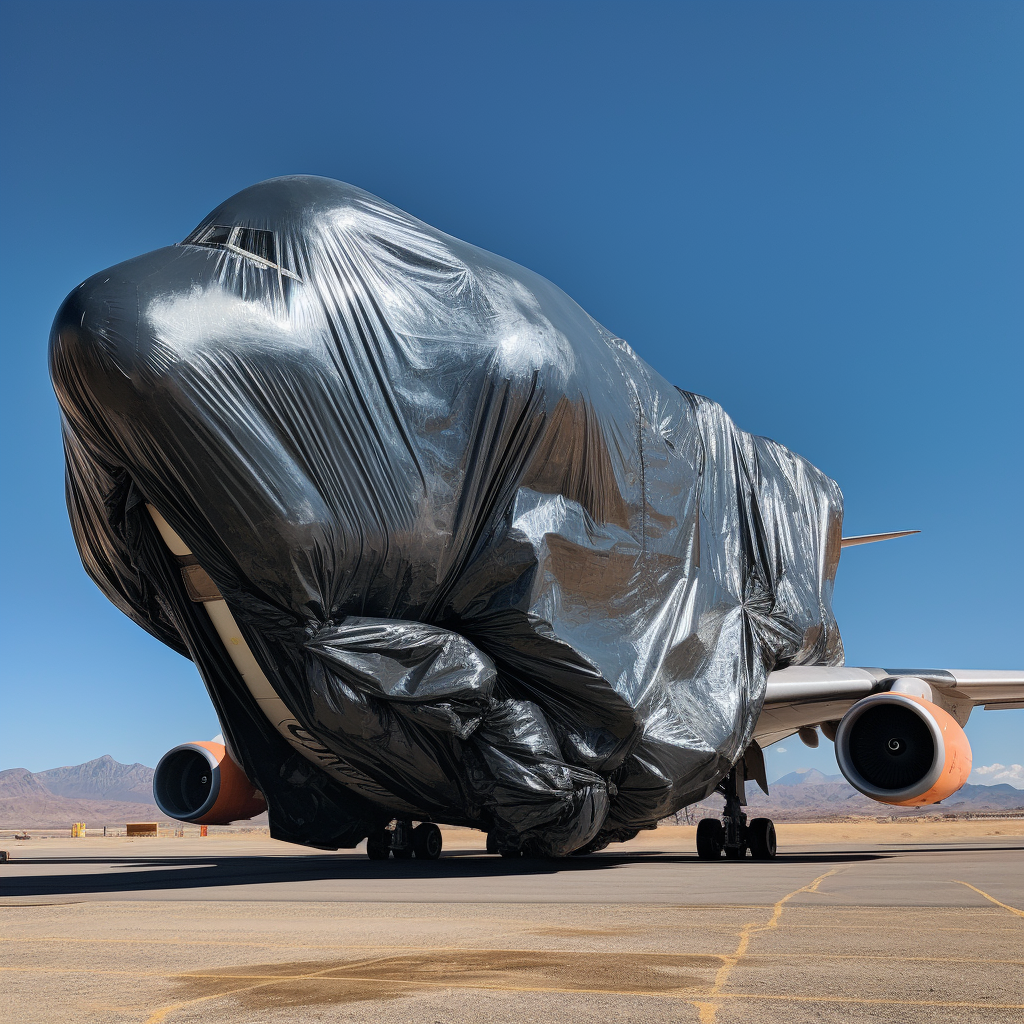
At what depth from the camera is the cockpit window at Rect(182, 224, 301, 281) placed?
904 centimetres

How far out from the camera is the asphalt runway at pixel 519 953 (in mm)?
3049

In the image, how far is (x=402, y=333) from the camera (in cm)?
939

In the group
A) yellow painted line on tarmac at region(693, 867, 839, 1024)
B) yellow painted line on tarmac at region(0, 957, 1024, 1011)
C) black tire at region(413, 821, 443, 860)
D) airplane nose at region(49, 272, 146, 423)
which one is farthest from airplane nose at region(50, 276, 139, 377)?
black tire at region(413, 821, 443, 860)

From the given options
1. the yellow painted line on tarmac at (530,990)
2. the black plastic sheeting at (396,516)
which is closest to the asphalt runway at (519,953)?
the yellow painted line on tarmac at (530,990)

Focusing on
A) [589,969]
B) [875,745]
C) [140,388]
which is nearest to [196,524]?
[140,388]

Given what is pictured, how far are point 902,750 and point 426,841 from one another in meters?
6.37

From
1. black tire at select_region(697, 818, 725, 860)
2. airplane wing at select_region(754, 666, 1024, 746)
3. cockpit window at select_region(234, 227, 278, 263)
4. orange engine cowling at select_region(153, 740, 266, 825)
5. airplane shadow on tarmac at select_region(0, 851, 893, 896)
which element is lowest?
A: black tire at select_region(697, 818, 725, 860)

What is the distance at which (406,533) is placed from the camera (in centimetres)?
906

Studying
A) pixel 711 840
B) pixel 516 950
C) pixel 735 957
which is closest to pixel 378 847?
pixel 711 840

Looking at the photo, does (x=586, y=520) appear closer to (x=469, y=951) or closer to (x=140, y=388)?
(x=140, y=388)

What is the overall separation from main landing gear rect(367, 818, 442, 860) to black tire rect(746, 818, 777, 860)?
4.22m

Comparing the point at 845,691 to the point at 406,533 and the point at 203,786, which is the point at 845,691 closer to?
the point at 406,533

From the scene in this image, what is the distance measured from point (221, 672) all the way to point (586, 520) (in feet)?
13.4

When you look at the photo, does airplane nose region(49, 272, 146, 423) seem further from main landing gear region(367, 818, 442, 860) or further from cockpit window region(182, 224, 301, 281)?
main landing gear region(367, 818, 442, 860)
